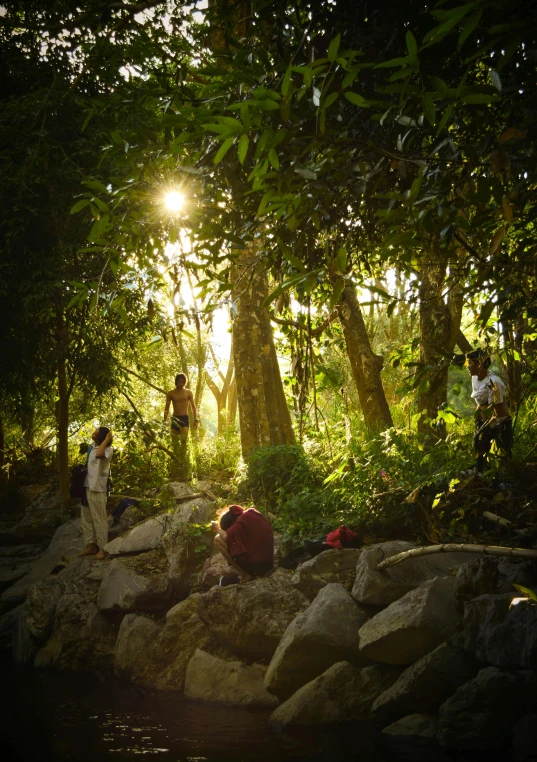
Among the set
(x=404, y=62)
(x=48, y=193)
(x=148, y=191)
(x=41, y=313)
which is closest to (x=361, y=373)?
(x=41, y=313)

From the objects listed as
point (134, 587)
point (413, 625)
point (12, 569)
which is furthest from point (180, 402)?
point (413, 625)

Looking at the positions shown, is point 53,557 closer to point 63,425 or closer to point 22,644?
point 22,644

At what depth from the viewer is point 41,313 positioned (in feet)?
38.2

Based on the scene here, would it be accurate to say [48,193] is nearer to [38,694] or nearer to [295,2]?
[38,694]

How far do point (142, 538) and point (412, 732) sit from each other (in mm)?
5985

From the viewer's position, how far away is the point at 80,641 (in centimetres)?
913

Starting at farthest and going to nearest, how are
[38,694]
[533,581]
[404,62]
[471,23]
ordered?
[38,694] → [533,581] → [404,62] → [471,23]

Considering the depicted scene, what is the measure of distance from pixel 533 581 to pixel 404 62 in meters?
4.67

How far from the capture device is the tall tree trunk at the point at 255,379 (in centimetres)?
1198

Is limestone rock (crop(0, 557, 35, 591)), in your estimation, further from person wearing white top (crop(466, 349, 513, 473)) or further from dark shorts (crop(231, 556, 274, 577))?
person wearing white top (crop(466, 349, 513, 473))

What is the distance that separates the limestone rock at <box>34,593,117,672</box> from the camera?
8.93 metres

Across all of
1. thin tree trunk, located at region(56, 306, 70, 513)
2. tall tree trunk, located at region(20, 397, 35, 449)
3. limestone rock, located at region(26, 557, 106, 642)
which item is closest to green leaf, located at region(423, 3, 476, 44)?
limestone rock, located at region(26, 557, 106, 642)

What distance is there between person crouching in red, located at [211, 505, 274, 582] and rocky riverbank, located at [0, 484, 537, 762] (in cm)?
24

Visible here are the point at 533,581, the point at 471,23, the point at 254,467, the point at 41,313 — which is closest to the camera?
the point at 471,23
